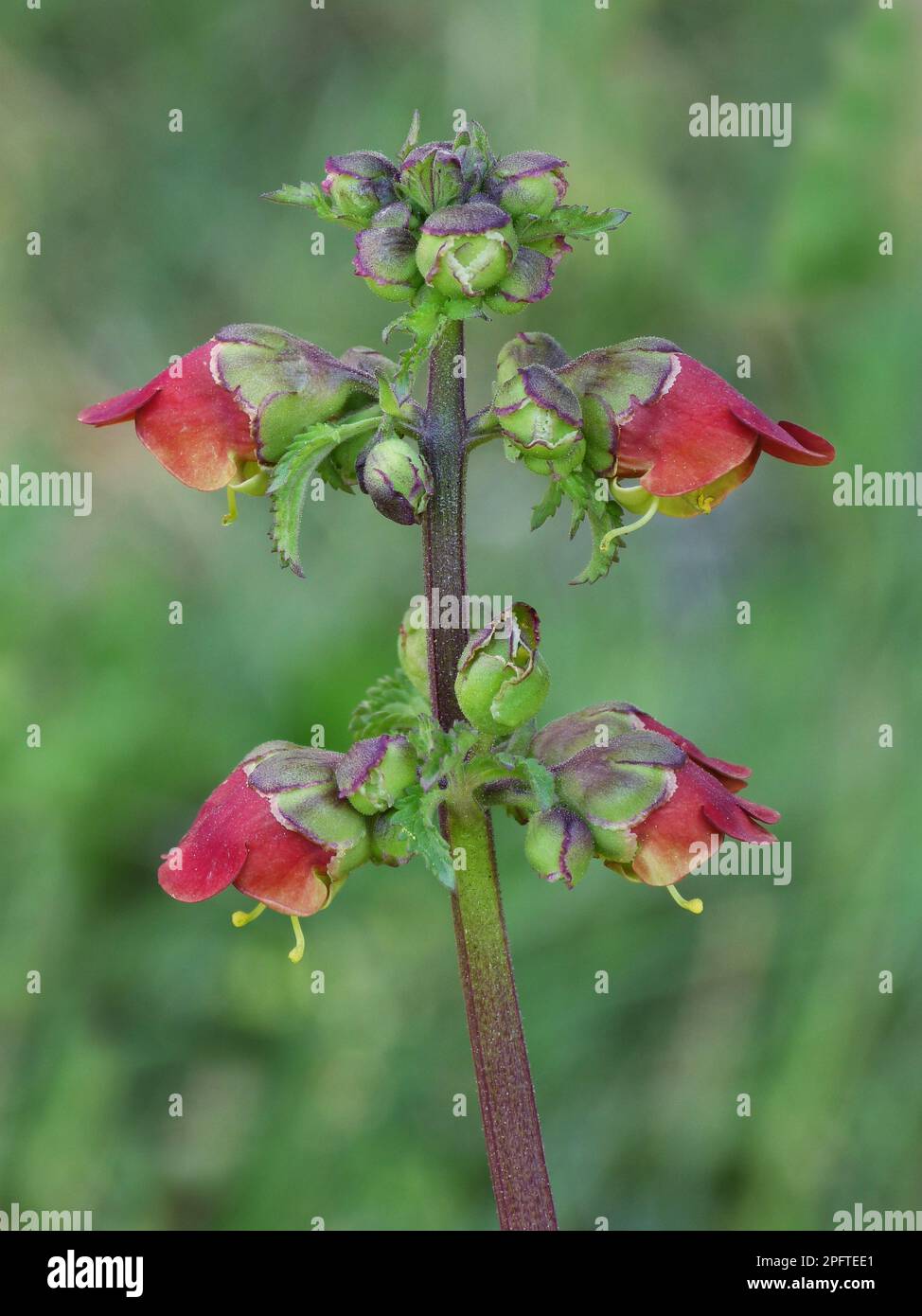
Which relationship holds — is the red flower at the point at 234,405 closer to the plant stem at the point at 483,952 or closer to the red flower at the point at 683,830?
the plant stem at the point at 483,952

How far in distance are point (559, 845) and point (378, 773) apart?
0.99 ft

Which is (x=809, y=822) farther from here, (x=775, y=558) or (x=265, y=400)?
(x=265, y=400)

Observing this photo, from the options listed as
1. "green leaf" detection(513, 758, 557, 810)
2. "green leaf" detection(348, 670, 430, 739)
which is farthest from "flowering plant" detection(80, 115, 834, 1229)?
"green leaf" detection(348, 670, 430, 739)

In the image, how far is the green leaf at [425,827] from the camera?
2.05 m

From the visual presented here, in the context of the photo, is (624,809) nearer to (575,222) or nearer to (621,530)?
(621,530)

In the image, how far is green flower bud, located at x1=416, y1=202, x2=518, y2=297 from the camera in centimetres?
202

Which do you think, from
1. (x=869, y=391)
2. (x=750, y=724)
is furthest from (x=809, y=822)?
(x=869, y=391)

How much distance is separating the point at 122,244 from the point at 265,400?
372 centimetres

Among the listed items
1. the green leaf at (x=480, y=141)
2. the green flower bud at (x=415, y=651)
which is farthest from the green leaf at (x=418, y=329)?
the green flower bud at (x=415, y=651)

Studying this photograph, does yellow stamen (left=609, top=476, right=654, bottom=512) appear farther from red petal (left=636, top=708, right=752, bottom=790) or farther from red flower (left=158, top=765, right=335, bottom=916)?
red flower (left=158, top=765, right=335, bottom=916)

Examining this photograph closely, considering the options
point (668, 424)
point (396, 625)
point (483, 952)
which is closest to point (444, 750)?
point (483, 952)

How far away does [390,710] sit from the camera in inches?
100

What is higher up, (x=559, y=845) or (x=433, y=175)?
(x=433, y=175)
